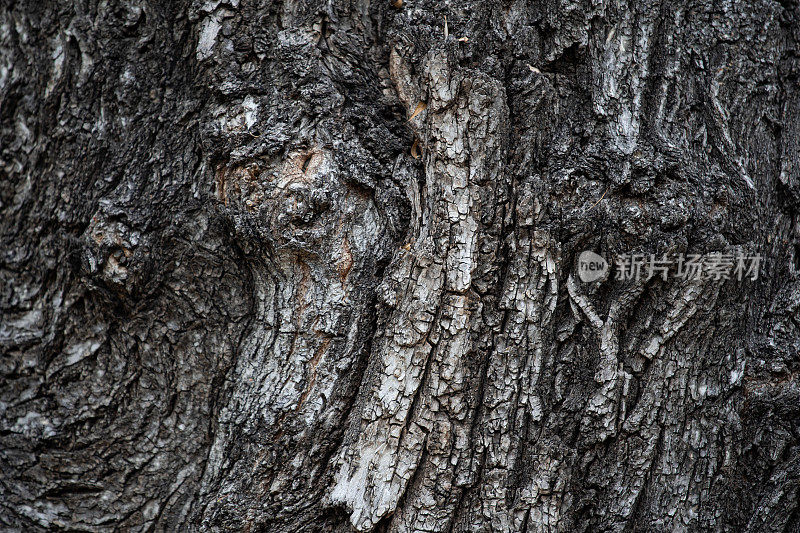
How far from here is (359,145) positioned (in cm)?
164

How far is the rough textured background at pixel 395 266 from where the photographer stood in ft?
5.11

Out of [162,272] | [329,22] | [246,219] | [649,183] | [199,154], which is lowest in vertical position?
[162,272]

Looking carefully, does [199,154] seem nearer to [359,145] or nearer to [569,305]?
[359,145]

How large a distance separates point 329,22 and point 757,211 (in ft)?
4.64

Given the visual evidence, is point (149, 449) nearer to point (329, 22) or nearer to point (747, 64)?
point (329, 22)

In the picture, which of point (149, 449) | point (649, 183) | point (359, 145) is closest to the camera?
point (649, 183)

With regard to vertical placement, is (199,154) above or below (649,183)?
below

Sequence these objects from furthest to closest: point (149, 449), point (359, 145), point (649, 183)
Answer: point (149, 449), point (359, 145), point (649, 183)

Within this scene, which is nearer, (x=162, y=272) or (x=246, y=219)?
(x=246, y=219)

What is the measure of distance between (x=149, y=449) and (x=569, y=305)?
139 centimetres

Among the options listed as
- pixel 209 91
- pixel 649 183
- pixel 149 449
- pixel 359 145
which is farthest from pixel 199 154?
pixel 649 183

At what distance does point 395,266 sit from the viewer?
5.25 feet

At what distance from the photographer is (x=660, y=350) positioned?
157 cm

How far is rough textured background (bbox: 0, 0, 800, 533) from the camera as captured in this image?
156 cm
